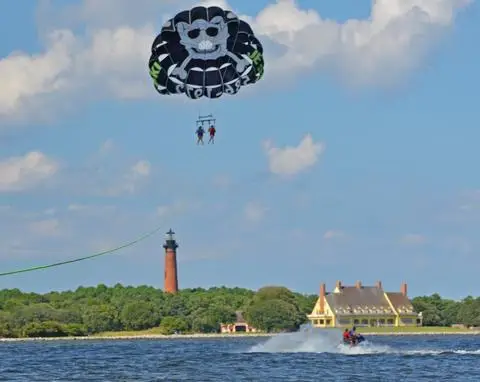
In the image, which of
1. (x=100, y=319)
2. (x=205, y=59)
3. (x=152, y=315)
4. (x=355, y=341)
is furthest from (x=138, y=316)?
(x=205, y=59)

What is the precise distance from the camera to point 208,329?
176 metres

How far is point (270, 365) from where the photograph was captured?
8144 cm

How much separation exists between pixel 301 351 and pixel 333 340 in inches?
121

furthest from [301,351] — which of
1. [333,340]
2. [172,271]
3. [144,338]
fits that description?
[172,271]

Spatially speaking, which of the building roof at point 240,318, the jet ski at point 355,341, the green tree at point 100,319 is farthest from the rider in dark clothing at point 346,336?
the green tree at point 100,319

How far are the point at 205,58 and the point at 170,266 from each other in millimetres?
138891

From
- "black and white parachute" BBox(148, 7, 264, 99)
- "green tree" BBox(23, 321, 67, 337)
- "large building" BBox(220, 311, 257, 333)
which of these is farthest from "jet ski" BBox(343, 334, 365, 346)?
"green tree" BBox(23, 321, 67, 337)

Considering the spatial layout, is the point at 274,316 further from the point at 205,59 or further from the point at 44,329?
the point at 205,59

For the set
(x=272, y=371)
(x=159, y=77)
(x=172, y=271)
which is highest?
(x=172, y=271)

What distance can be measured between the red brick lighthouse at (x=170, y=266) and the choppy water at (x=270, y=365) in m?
85.6

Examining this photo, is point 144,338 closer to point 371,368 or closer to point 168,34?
point 371,368

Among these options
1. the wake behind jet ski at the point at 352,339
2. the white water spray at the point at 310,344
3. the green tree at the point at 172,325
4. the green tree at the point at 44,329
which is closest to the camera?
the wake behind jet ski at the point at 352,339

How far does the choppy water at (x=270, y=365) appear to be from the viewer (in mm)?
70125

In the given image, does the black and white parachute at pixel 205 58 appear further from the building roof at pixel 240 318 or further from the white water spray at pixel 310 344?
the building roof at pixel 240 318
